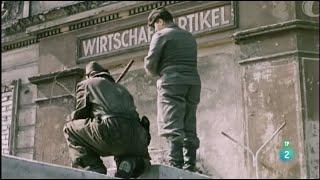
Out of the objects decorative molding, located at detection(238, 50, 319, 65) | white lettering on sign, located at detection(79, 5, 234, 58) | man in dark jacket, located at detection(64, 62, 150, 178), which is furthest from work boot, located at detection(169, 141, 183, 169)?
white lettering on sign, located at detection(79, 5, 234, 58)

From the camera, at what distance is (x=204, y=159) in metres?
10.9

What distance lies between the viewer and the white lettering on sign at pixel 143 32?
11398 mm

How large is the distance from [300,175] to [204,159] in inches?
70.4

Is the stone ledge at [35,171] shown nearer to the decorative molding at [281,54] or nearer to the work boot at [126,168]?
the work boot at [126,168]

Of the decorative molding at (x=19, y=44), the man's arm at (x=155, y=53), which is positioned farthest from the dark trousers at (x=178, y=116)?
the decorative molding at (x=19, y=44)

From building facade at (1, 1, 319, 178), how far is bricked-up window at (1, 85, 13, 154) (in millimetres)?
24

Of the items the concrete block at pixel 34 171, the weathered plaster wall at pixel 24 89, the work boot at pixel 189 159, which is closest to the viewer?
the concrete block at pixel 34 171

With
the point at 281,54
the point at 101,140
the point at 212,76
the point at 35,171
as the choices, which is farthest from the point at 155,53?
the point at 212,76

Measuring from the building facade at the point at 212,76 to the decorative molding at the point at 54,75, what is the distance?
0.07 ft

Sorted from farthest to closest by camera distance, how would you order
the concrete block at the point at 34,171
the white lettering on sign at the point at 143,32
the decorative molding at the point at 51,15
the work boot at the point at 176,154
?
the decorative molding at the point at 51,15
the white lettering on sign at the point at 143,32
the work boot at the point at 176,154
the concrete block at the point at 34,171

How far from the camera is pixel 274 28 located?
10.7m

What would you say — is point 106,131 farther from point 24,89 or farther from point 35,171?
point 24,89

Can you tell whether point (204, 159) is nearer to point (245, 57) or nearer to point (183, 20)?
point (245, 57)

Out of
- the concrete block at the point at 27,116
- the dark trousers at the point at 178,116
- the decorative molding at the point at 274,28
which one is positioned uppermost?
the decorative molding at the point at 274,28
